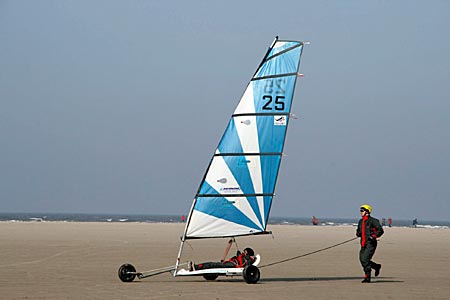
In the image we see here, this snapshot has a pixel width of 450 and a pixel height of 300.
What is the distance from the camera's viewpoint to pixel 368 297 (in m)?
13.1

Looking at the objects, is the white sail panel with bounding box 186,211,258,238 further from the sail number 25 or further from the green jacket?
the sail number 25

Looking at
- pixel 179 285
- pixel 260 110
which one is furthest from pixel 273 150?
pixel 179 285

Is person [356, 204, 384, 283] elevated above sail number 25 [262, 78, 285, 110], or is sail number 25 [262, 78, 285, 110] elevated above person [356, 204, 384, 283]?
sail number 25 [262, 78, 285, 110]

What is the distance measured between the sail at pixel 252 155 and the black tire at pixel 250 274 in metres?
1.15

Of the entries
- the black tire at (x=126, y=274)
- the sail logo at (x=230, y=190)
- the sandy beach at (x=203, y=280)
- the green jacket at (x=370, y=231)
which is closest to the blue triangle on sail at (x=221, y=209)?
the sail logo at (x=230, y=190)

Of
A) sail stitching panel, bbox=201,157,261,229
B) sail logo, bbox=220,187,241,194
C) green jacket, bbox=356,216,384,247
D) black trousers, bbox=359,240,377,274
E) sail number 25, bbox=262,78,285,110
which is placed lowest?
black trousers, bbox=359,240,377,274

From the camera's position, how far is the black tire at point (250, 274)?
15211 mm

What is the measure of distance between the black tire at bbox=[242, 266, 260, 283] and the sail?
115cm

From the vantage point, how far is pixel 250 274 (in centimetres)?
1524

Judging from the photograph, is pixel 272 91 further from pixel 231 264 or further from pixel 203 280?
pixel 203 280

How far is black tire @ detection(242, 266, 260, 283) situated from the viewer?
15.2m

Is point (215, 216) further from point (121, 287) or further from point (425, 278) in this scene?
point (425, 278)

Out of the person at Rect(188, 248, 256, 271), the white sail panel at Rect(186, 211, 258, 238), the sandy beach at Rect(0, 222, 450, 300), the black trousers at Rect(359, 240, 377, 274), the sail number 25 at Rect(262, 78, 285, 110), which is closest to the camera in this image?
the sandy beach at Rect(0, 222, 450, 300)

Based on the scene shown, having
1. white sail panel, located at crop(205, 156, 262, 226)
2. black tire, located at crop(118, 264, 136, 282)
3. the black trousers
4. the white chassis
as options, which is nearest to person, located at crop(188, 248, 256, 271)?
the white chassis
